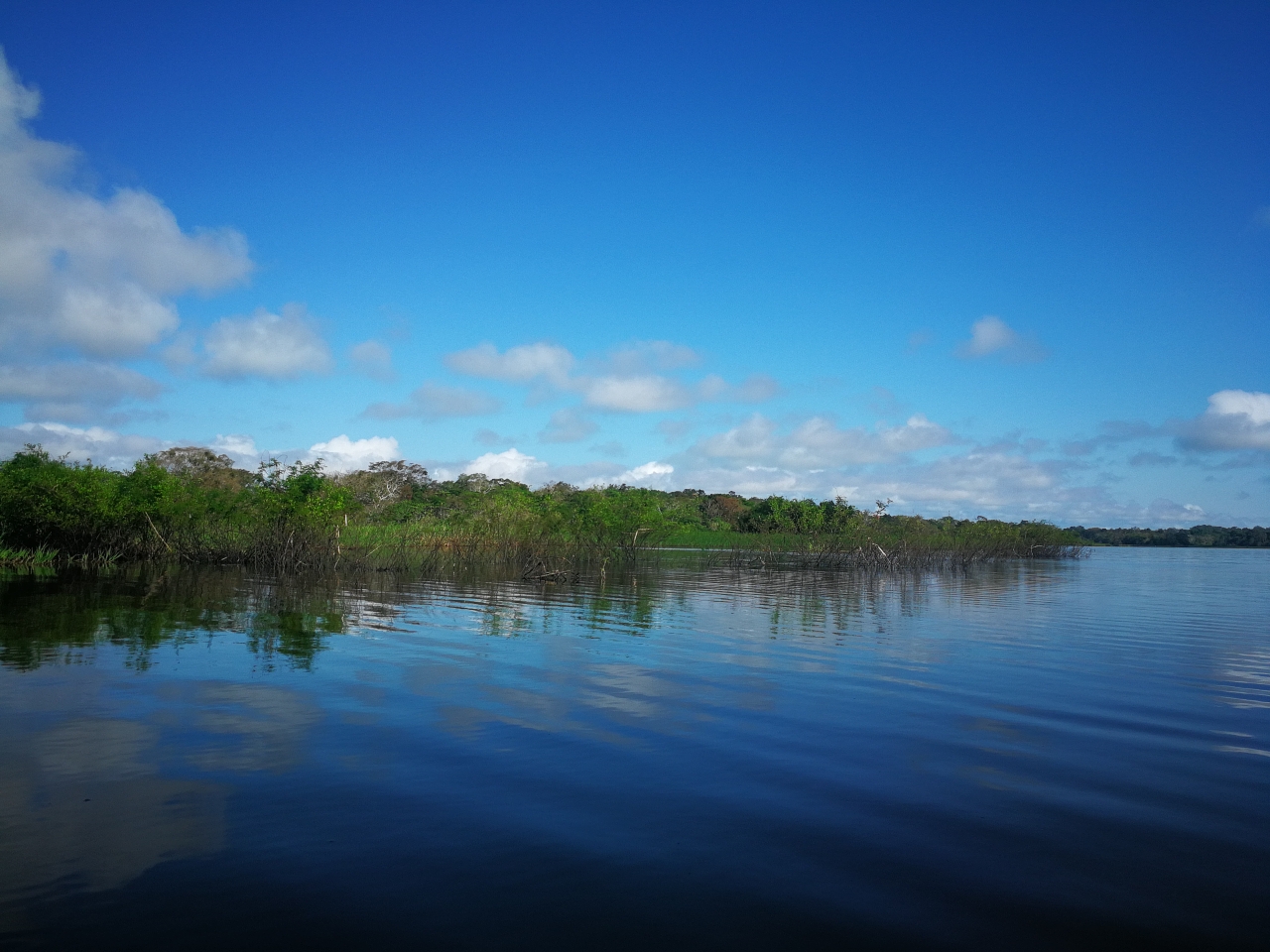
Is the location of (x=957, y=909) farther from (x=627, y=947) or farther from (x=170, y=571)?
(x=170, y=571)

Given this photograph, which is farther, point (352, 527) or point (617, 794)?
point (352, 527)

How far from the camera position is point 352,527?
94.5 ft

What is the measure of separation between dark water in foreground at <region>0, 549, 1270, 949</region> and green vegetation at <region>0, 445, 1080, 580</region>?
15.2 metres

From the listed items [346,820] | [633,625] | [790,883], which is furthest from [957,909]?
[633,625]

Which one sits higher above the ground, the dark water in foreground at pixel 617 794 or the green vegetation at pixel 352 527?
the green vegetation at pixel 352 527

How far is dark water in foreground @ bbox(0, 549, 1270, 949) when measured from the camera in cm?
391

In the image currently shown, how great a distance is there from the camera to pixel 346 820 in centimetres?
498

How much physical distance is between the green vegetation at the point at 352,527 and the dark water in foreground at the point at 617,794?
15.2 metres

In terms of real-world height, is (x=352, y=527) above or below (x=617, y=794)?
Answer: above

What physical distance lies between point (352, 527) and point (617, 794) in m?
25.2

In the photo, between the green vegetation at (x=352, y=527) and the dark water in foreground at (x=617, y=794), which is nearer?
the dark water in foreground at (x=617, y=794)

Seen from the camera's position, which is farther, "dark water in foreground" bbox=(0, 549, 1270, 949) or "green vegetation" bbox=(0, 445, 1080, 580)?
"green vegetation" bbox=(0, 445, 1080, 580)

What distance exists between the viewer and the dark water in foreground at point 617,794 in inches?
154

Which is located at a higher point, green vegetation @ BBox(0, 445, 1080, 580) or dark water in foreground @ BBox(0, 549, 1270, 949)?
green vegetation @ BBox(0, 445, 1080, 580)
